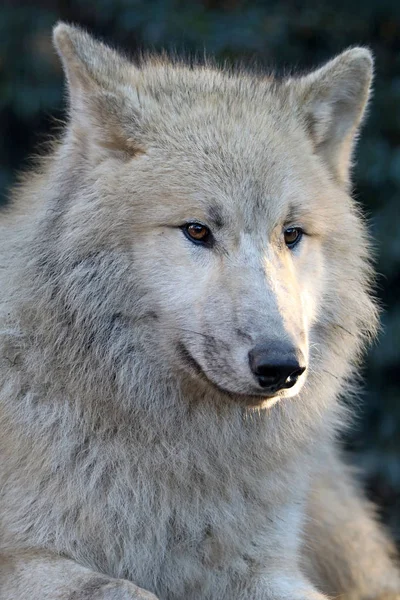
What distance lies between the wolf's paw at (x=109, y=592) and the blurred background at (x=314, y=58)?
156 inches

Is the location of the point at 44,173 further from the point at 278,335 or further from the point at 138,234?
the point at 278,335

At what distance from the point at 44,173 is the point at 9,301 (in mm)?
574


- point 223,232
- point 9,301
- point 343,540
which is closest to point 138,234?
point 223,232

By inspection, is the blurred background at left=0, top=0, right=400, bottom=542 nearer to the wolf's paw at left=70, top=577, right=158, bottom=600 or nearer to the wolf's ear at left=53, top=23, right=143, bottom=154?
the wolf's ear at left=53, top=23, right=143, bottom=154

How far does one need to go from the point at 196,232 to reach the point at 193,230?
0.01m

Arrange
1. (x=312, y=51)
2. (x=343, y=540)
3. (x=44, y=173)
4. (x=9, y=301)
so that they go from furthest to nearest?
1. (x=312, y=51)
2. (x=343, y=540)
3. (x=44, y=173)
4. (x=9, y=301)

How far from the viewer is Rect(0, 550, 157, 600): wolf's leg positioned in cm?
324

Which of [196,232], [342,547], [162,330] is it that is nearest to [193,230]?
[196,232]

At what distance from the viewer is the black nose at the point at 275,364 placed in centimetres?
307

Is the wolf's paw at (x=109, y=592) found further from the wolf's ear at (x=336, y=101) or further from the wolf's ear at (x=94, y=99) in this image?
the wolf's ear at (x=336, y=101)

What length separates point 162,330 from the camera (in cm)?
346

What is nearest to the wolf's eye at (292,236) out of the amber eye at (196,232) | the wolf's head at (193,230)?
the wolf's head at (193,230)

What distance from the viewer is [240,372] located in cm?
316

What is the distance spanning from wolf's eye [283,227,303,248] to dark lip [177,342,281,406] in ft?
1.83
